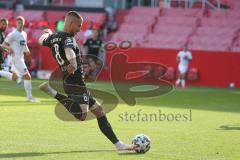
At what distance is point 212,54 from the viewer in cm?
3259

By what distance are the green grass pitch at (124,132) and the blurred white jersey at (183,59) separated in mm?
8002

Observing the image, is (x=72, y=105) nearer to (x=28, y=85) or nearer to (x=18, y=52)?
(x=28, y=85)

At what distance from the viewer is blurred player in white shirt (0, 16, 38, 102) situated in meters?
21.3

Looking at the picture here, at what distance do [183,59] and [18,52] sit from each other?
11.0 m

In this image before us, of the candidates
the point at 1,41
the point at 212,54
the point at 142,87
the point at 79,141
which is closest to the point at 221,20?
the point at 212,54

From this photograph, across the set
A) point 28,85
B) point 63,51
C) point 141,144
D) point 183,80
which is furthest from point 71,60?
point 183,80

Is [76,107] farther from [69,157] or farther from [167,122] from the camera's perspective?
[167,122]

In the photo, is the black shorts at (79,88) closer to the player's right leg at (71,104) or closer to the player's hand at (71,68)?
the player's right leg at (71,104)

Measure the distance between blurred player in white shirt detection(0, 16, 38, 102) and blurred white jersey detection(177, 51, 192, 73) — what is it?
35.2ft

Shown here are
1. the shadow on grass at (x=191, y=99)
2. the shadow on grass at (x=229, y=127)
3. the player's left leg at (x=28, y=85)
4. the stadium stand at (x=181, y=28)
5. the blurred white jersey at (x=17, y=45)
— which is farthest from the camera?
the stadium stand at (x=181, y=28)

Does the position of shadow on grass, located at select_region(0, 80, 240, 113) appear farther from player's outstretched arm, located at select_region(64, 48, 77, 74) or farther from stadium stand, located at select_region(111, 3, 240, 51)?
player's outstretched arm, located at select_region(64, 48, 77, 74)

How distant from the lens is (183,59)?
31.6 metres

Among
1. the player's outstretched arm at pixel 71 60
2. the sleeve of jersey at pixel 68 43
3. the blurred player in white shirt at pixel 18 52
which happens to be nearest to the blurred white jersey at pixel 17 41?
the blurred player in white shirt at pixel 18 52

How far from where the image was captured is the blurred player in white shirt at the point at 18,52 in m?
21.3
